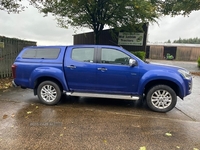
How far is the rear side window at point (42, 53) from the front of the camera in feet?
17.0

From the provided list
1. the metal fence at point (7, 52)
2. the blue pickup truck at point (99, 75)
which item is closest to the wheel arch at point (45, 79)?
the blue pickup truck at point (99, 75)

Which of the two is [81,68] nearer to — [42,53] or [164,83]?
[42,53]

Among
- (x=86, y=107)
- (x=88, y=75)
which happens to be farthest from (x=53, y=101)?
(x=88, y=75)

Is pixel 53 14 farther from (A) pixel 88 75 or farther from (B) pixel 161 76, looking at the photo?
(B) pixel 161 76

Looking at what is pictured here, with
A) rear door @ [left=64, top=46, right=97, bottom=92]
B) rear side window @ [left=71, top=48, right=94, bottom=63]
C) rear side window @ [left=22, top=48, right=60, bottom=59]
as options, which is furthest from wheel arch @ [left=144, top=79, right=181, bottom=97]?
rear side window @ [left=22, top=48, right=60, bottom=59]

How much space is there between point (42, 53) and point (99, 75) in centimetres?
195

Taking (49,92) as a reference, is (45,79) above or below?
above

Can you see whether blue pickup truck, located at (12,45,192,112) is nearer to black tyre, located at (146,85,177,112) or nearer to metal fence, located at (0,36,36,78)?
black tyre, located at (146,85,177,112)

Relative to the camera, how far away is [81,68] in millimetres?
4887

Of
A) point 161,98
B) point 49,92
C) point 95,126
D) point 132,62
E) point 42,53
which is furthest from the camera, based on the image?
point 42,53

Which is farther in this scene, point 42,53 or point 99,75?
point 42,53

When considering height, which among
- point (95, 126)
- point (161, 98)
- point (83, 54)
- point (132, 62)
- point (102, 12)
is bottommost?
point (95, 126)

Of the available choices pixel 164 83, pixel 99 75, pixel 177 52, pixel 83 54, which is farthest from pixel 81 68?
pixel 177 52

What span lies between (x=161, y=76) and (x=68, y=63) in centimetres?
263
